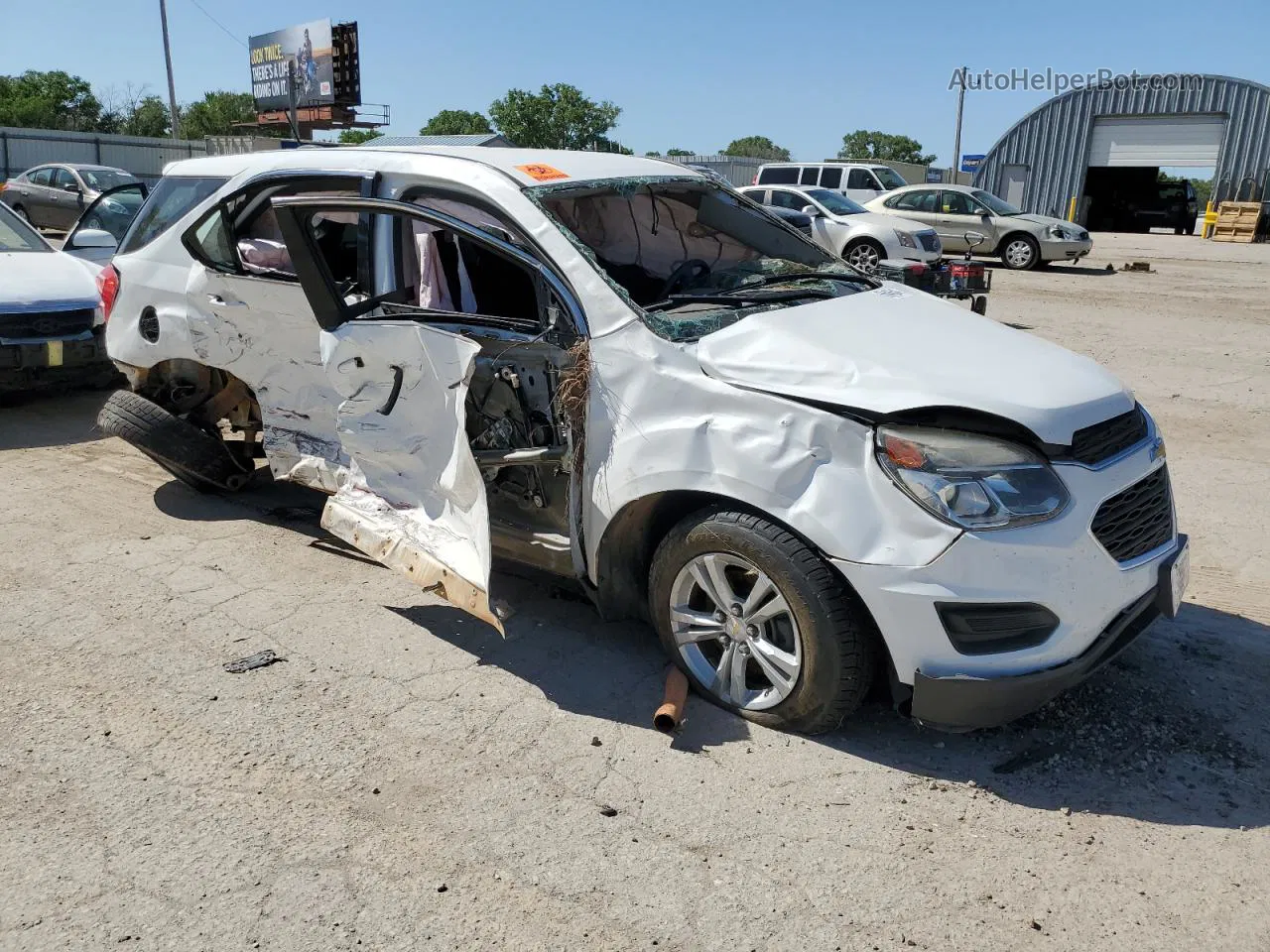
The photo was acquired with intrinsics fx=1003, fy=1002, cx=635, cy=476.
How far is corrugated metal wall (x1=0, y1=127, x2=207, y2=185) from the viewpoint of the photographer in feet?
101

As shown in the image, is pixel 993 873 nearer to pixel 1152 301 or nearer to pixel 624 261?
pixel 624 261

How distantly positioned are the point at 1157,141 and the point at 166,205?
37.9 metres

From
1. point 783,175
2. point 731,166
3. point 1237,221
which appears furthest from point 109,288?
point 731,166

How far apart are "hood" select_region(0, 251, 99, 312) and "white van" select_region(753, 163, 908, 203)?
671 inches

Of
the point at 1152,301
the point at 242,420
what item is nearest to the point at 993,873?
the point at 242,420

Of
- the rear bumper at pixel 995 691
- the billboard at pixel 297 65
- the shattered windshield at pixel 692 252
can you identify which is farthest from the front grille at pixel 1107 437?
the billboard at pixel 297 65

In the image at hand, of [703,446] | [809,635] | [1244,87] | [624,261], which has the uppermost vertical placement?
[1244,87]

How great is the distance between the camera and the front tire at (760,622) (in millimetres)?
3000

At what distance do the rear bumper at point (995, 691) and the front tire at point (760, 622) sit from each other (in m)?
0.24

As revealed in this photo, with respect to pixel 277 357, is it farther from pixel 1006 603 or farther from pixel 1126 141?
pixel 1126 141

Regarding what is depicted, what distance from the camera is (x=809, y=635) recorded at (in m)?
3.04

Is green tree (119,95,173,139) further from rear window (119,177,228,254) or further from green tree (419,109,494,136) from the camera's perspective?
rear window (119,177,228,254)

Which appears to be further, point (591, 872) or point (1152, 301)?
point (1152, 301)

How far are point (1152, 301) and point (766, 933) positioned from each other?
48.0ft
